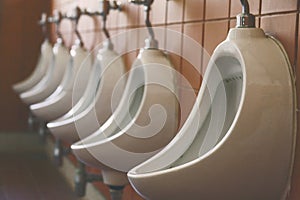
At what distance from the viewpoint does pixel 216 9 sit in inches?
62.1

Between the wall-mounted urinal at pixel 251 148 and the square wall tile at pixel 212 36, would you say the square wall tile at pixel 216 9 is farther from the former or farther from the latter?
the wall-mounted urinal at pixel 251 148

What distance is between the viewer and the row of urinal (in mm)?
1081

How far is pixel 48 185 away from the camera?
367cm

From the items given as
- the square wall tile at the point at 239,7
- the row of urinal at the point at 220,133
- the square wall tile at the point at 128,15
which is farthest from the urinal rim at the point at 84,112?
the square wall tile at the point at 239,7

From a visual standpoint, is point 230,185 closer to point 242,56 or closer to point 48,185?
point 242,56

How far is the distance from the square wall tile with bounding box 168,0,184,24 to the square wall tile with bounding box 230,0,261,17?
39 cm

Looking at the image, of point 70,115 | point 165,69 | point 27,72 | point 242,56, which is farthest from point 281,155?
point 27,72

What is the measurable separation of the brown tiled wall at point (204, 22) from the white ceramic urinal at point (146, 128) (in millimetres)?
66

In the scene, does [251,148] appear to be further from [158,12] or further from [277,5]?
[158,12]

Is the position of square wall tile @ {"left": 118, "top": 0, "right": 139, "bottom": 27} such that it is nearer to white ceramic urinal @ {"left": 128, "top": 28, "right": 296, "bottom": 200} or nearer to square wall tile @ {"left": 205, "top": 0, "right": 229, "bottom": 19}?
square wall tile @ {"left": 205, "top": 0, "right": 229, "bottom": 19}

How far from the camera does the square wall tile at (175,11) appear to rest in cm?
185

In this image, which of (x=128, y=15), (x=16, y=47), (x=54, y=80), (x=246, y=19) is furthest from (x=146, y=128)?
(x=16, y=47)

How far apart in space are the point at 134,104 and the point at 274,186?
94cm

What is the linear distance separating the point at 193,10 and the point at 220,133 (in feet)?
1.70
